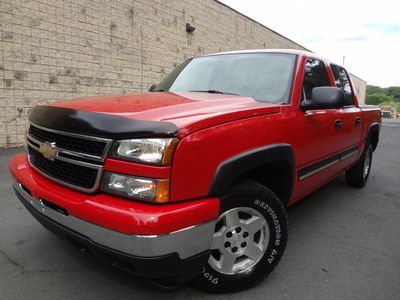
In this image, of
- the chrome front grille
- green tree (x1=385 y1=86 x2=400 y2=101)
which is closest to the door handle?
the chrome front grille

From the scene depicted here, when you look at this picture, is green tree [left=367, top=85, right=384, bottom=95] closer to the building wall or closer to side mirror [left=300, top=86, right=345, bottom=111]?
the building wall

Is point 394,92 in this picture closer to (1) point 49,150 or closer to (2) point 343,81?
(2) point 343,81

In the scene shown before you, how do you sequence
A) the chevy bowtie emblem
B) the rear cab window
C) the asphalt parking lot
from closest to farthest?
the chevy bowtie emblem → the asphalt parking lot → the rear cab window

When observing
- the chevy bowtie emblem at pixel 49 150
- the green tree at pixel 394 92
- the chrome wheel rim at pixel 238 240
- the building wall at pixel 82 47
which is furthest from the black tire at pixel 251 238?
the green tree at pixel 394 92

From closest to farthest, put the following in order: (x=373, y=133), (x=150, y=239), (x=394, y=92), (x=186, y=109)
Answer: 1. (x=150, y=239)
2. (x=186, y=109)
3. (x=373, y=133)
4. (x=394, y=92)

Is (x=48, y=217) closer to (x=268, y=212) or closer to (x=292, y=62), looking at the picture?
(x=268, y=212)

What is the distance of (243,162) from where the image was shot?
94.1 inches

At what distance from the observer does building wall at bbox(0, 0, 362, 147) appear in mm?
7191

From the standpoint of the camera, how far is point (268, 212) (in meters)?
2.68

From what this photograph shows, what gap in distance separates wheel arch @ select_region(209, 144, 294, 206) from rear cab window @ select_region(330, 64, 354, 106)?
6.34ft

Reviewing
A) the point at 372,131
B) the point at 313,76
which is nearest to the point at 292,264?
the point at 313,76

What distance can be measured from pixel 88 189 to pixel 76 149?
26 centimetres

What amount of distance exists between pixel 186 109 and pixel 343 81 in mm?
3095

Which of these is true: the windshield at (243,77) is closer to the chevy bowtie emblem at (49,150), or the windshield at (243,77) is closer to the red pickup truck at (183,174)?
the red pickup truck at (183,174)
